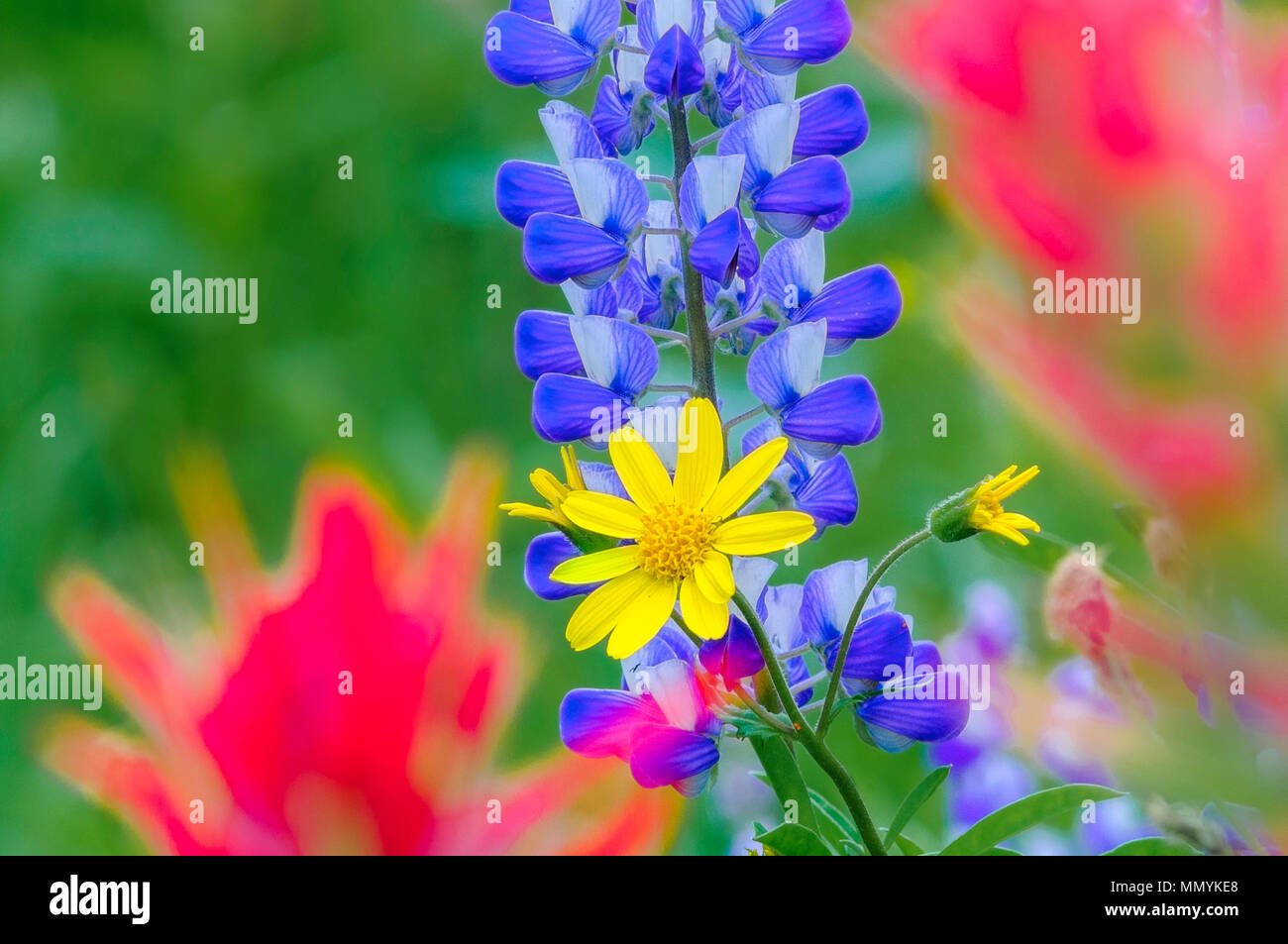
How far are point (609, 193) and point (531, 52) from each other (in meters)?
0.05

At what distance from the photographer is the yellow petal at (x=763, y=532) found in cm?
30

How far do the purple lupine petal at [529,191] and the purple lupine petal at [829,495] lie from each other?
0.32 ft

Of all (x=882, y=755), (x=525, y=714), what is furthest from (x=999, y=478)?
(x=525, y=714)

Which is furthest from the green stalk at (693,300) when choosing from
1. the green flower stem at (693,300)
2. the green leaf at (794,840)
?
the green leaf at (794,840)

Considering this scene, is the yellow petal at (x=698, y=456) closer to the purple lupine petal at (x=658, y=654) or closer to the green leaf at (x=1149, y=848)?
the purple lupine petal at (x=658, y=654)

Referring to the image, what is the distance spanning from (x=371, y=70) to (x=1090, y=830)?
79 centimetres

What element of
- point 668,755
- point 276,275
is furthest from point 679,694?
point 276,275

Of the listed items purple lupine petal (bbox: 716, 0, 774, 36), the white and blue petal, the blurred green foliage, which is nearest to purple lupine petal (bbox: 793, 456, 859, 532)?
the white and blue petal

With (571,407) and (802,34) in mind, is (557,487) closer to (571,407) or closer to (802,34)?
(571,407)

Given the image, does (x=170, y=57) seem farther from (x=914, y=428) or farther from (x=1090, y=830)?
(x=1090, y=830)

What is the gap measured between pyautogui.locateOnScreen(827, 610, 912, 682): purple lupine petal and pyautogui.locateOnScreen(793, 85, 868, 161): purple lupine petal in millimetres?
119

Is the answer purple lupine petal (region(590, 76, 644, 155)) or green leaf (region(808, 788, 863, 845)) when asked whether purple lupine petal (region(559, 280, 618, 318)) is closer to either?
purple lupine petal (region(590, 76, 644, 155))

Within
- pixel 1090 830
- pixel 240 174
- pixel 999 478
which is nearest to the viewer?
pixel 999 478
